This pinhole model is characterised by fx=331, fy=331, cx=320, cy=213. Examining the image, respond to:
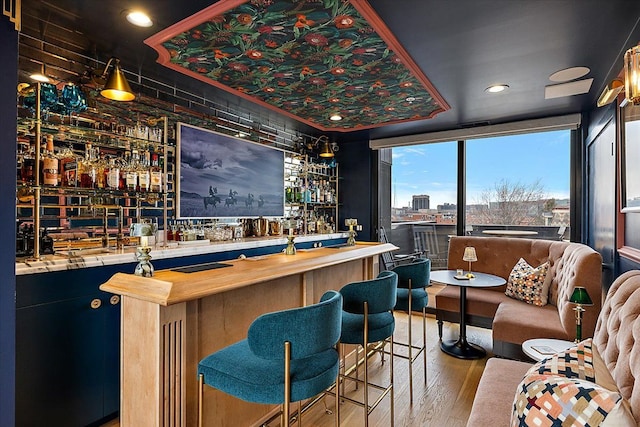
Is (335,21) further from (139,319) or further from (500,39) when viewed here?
(139,319)

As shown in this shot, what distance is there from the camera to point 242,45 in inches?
93.1

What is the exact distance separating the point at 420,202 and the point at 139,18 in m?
4.29

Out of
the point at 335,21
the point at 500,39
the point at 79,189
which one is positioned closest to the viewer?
the point at 335,21

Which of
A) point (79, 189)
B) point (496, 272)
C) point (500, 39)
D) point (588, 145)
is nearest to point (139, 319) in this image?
point (79, 189)

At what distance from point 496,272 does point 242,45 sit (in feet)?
11.9

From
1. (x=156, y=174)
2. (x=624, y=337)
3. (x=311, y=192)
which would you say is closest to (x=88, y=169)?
(x=156, y=174)

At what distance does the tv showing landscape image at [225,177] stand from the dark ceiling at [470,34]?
655 millimetres

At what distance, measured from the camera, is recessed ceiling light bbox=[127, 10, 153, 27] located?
6.70 ft

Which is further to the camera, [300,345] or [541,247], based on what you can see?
[541,247]

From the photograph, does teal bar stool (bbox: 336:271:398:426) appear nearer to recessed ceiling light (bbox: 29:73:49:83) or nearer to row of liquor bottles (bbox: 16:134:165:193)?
row of liquor bottles (bbox: 16:134:165:193)

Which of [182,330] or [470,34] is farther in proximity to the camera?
[470,34]

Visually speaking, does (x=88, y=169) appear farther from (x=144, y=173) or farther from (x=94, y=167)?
(x=144, y=173)

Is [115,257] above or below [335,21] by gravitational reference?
below

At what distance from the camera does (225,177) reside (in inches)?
152
